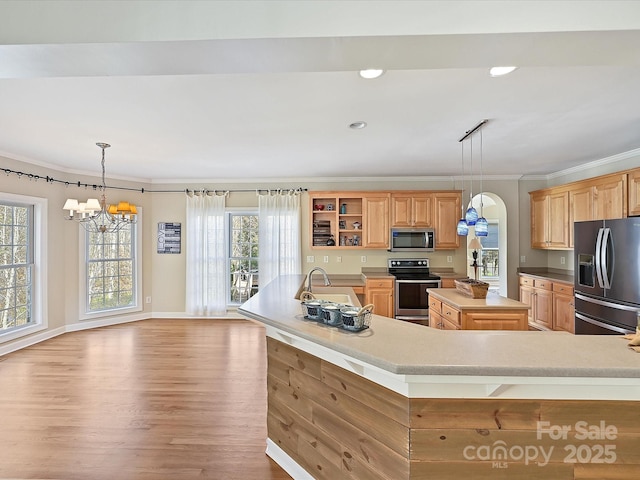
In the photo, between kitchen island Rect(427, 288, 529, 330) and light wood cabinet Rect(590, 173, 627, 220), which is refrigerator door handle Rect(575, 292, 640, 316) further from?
kitchen island Rect(427, 288, 529, 330)

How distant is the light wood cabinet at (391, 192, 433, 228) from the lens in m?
5.55

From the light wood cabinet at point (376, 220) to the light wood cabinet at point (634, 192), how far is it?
9.86 ft

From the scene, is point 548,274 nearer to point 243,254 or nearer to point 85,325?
point 243,254

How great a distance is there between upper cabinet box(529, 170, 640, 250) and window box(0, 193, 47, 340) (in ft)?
24.9

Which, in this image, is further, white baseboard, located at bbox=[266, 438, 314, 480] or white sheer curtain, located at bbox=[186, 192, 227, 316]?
white sheer curtain, located at bbox=[186, 192, 227, 316]

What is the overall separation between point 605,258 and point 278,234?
14.7ft

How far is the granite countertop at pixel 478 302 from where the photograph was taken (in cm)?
302

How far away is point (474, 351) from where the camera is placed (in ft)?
4.60

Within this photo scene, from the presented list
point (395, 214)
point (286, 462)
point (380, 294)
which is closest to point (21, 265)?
point (286, 462)

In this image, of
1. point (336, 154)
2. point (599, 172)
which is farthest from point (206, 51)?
point (599, 172)

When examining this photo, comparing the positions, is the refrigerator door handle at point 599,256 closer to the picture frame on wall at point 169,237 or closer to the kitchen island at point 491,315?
the kitchen island at point 491,315

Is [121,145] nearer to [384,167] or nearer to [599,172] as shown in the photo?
[384,167]

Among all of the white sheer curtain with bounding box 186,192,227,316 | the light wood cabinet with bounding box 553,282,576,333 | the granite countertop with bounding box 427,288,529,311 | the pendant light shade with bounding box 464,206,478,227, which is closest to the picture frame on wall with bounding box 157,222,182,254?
the white sheer curtain with bounding box 186,192,227,316

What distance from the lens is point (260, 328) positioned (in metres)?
5.45
